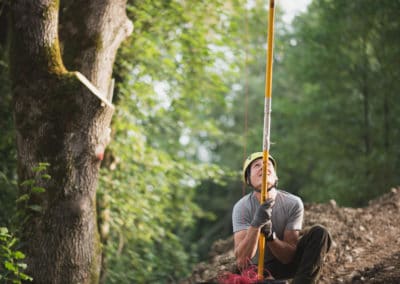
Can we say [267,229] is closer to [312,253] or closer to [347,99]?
[312,253]

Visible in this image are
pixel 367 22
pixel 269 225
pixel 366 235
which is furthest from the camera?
pixel 367 22

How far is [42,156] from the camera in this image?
179 inches

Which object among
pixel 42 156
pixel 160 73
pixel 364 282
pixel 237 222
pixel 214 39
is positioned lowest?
pixel 364 282

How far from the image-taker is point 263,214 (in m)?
3.61

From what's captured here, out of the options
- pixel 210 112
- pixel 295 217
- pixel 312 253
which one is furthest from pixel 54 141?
pixel 210 112

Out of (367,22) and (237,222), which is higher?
(367,22)

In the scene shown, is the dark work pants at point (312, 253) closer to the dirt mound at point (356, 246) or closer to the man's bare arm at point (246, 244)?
the man's bare arm at point (246, 244)

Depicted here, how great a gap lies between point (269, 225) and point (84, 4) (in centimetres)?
281

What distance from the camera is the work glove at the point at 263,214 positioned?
360 cm

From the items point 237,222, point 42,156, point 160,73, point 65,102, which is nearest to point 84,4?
point 65,102

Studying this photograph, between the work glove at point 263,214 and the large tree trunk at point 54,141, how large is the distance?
170cm

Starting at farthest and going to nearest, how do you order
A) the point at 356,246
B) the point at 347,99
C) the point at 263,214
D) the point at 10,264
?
the point at 347,99
the point at 356,246
the point at 10,264
the point at 263,214

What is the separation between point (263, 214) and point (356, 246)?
2.36 m

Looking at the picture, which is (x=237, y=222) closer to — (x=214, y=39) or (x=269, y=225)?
(x=269, y=225)
